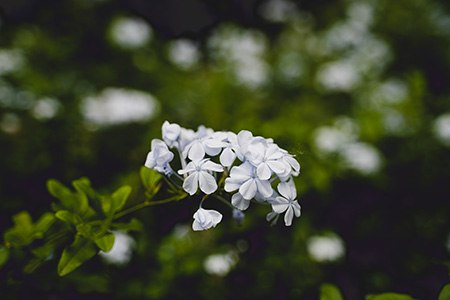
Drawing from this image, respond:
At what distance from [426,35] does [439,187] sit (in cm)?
185

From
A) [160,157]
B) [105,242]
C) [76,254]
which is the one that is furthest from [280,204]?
[76,254]

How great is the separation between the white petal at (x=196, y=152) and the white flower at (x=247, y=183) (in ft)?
0.39

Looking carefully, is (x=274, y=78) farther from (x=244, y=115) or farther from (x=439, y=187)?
(x=439, y=187)

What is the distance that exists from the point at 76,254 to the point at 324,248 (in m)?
1.26

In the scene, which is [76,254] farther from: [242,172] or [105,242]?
[242,172]

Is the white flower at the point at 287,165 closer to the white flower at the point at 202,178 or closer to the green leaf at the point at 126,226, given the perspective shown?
the white flower at the point at 202,178

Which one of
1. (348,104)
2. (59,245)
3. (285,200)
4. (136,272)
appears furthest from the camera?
(348,104)

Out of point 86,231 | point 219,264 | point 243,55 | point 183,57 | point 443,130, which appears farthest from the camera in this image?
point 243,55

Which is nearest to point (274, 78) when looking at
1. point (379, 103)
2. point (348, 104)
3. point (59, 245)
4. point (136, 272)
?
point (348, 104)

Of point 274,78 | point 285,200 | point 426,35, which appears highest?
point 285,200

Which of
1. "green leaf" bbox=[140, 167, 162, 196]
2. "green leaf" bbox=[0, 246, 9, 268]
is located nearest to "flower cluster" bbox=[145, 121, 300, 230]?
"green leaf" bbox=[140, 167, 162, 196]

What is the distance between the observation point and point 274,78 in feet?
12.3

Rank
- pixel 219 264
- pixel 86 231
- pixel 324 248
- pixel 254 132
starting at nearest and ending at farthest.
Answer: pixel 86 231 → pixel 219 264 → pixel 324 248 → pixel 254 132

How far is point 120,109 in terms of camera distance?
2.91m
